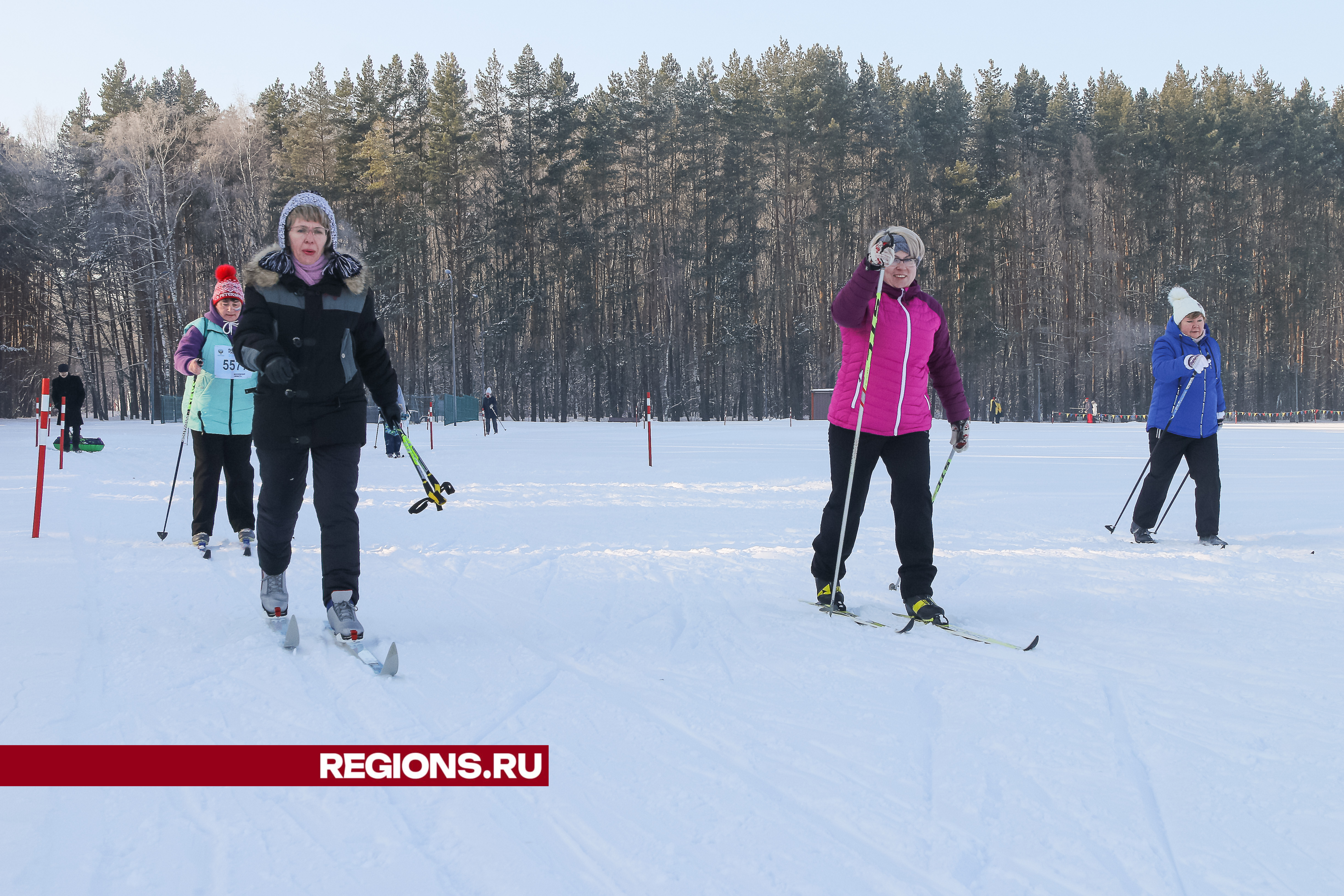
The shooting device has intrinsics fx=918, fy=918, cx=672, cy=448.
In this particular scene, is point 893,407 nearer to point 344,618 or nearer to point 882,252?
point 882,252

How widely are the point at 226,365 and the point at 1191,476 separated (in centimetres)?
684

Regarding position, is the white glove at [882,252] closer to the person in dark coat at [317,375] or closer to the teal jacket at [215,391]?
the person in dark coat at [317,375]

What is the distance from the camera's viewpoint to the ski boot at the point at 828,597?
4371 millimetres

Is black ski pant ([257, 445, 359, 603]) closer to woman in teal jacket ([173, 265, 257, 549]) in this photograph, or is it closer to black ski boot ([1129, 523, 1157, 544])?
woman in teal jacket ([173, 265, 257, 549])

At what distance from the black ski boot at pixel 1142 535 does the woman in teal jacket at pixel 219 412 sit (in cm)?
613

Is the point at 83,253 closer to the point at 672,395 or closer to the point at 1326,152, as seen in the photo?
the point at 672,395

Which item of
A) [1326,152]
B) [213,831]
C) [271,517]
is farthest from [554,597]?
[1326,152]

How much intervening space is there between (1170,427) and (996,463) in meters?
8.47

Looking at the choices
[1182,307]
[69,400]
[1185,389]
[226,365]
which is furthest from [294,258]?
[69,400]

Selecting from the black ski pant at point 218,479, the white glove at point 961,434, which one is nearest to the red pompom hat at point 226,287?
the black ski pant at point 218,479

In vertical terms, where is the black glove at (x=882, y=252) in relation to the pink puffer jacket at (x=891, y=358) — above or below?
above

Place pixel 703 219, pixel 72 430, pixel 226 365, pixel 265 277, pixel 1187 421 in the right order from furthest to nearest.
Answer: pixel 703 219
pixel 72 430
pixel 1187 421
pixel 226 365
pixel 265 277

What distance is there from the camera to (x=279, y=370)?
3.45 meters

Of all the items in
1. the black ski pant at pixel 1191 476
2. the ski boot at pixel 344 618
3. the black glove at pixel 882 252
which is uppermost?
the black glove at pixel 882 252
